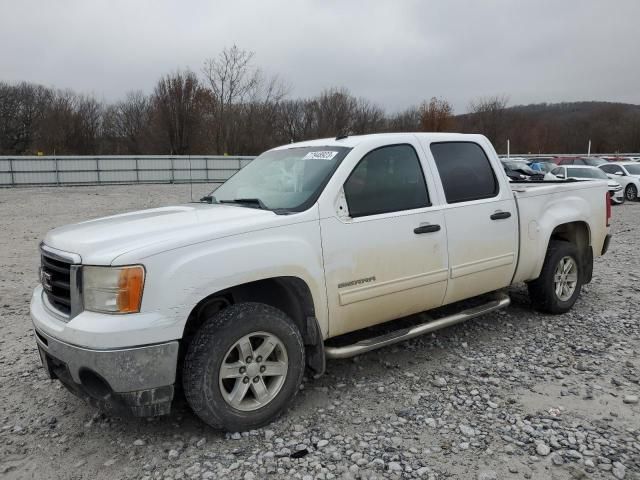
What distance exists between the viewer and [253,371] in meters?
3.18

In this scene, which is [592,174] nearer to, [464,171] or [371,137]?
[464,171]

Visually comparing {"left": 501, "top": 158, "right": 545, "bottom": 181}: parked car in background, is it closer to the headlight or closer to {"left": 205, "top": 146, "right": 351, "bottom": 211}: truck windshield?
{"left": 205, "top": 146, "right": 351, "bottom": 211}: truck windshield

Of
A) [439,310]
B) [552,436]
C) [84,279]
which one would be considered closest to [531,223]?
[439,310]

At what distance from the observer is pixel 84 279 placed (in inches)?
113

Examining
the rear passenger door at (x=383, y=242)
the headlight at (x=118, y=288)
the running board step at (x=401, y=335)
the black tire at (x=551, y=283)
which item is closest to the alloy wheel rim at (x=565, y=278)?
the black tire at (x=551, y=283)

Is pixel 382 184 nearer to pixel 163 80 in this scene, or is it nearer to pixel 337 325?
pixel 337 325

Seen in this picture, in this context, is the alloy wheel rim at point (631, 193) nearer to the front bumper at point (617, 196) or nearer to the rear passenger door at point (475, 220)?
the front bumper at point (617, 196)

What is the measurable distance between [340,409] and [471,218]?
1935 millimetres

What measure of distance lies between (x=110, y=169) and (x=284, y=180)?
89.1 ft

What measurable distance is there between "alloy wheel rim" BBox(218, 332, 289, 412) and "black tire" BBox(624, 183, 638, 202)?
21.2m

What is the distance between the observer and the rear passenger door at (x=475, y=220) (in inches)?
165

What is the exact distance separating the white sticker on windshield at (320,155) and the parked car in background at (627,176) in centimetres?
2002

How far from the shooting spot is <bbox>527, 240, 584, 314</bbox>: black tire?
17.0ft

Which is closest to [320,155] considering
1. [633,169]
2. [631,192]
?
[631,192]
